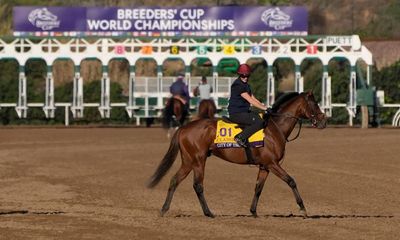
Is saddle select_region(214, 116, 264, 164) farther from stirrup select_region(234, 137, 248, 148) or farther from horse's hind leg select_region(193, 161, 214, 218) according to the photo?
horse's hind leg select_region(193, 161, 214, 218)

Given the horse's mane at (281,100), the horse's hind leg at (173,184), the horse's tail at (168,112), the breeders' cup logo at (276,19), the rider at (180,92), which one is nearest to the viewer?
the horse's hind leg at (173,184)

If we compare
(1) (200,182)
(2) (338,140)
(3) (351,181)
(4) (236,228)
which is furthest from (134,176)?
(2) (338,140)

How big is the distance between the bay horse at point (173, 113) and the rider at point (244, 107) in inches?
751

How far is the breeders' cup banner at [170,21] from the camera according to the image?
4653cm

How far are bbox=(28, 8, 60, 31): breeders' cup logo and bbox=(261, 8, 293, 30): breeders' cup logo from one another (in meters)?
8.01

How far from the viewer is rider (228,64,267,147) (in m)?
15.9

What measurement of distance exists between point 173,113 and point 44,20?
44.9ft

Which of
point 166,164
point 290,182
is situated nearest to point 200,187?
point 166,164

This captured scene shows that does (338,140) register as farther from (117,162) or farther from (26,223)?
(26,223)

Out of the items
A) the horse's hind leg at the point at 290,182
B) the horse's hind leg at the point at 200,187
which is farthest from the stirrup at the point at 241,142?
the horse's hind leg at the point at 200,187

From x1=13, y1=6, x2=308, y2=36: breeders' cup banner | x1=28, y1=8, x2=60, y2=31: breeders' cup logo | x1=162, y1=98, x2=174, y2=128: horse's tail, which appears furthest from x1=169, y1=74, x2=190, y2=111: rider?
x1=28, y1=8, x2=60, y2=31: breeders' cup logo

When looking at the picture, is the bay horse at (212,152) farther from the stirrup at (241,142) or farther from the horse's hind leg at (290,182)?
the stirrup at (241,142)

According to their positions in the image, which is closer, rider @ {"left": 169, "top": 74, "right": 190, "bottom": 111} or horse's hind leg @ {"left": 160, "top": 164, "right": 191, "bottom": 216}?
horse's hind leg @ {"left": 160, "top": 164, "right": 191, "bottom": 216}

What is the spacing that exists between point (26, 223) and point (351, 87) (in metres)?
31.5
